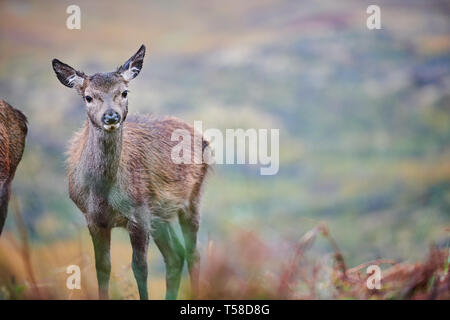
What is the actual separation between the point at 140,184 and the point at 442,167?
9200mm

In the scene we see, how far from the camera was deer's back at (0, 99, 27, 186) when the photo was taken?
7273 mm

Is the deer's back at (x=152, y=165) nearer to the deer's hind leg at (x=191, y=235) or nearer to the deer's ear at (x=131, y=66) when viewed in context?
the deer's hind leg at (x=191, y=235)

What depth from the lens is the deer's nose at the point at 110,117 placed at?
6.39m

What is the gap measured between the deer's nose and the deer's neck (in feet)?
1.31

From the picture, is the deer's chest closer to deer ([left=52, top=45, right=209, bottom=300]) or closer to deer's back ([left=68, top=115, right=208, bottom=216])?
deer ([left=52, top=45, right=209, bottom=300])

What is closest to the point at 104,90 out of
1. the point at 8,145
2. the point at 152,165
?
the point at 152,165

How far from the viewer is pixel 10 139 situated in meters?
7.48

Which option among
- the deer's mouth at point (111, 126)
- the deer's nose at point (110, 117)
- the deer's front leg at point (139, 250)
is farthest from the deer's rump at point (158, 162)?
the deer's nose at point (110, 117)

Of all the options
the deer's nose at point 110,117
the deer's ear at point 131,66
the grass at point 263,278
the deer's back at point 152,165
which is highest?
the deer's ear at point 131,66

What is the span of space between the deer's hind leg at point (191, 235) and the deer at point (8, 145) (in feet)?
7.33

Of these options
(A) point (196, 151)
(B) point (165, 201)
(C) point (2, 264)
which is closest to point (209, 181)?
(A) point (196, 151)

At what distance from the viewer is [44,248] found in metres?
10.5

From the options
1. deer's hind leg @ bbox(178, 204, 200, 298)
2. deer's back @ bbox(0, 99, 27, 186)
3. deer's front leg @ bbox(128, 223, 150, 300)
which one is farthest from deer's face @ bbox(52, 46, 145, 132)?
deer's hind leg @ bbox(178, 204, 200, 298)
